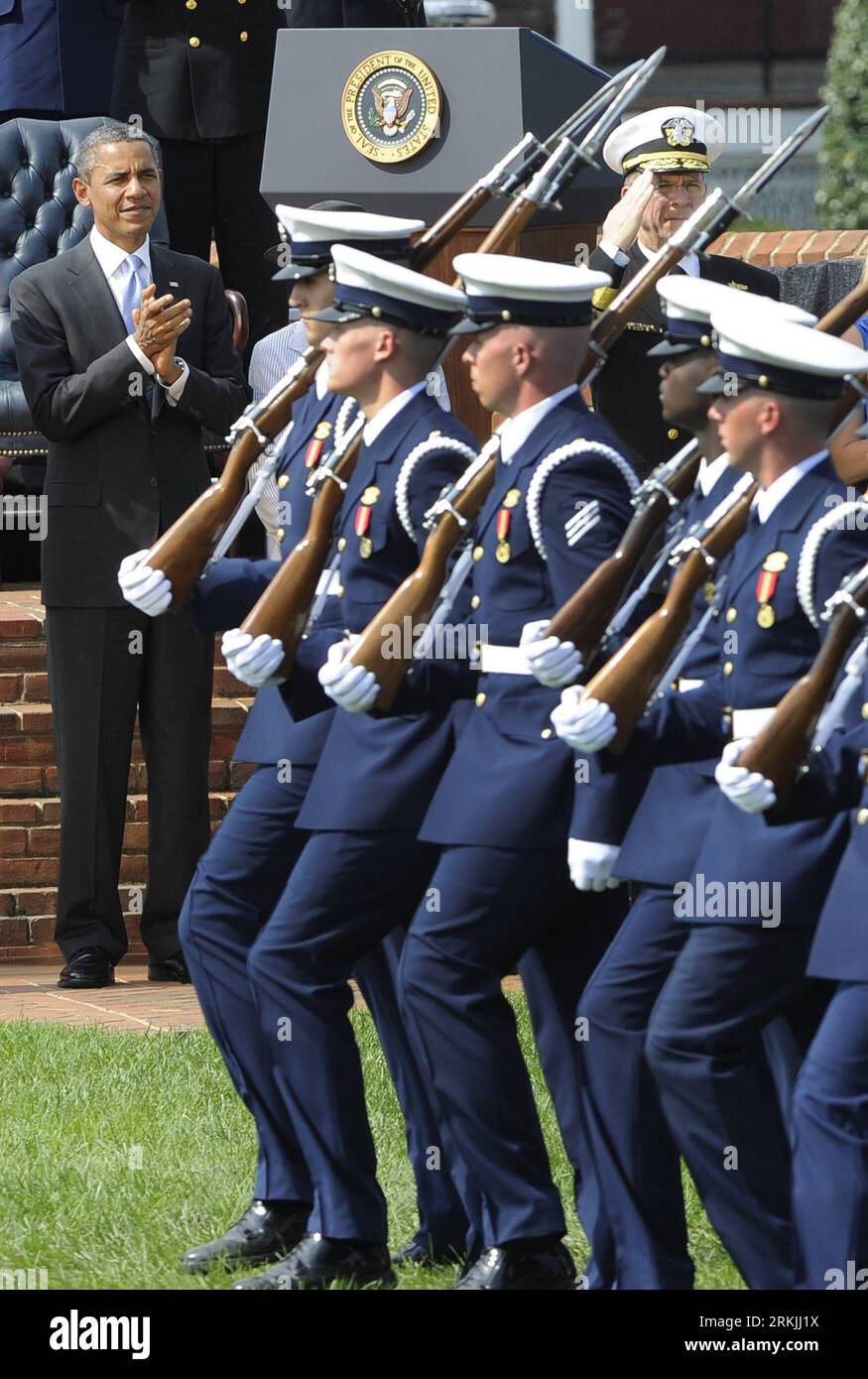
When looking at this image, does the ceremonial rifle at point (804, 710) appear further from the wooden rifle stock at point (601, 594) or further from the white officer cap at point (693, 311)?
the white officer cap at point (693, 311)

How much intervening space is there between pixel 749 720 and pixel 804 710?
317mm

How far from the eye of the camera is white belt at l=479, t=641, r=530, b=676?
4.92m

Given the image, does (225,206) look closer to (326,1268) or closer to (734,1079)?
(326,1268)

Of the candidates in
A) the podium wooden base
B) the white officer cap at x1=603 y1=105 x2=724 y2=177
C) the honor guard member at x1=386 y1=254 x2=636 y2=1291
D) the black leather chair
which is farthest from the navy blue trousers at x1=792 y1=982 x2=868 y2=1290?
the black leather chair

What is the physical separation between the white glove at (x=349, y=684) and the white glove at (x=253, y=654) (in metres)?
0.17

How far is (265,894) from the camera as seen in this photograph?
5.43 meters

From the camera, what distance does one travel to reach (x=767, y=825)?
14.5ft

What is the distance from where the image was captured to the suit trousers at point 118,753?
→ 8.08m

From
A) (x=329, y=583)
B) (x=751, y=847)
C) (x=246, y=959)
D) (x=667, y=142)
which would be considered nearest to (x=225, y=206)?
(x=667, y=142)

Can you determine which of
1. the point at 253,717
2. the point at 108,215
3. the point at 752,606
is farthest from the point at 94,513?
the point at 752,606

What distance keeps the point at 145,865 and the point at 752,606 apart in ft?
14.9

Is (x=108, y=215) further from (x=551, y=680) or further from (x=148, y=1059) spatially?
(x=551, y=680)

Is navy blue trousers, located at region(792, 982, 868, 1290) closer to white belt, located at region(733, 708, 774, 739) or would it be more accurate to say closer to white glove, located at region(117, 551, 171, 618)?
white belt, located at region(733, 708, 774, 739)

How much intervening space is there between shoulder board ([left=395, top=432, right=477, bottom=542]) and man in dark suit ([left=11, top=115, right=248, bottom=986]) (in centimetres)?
280
